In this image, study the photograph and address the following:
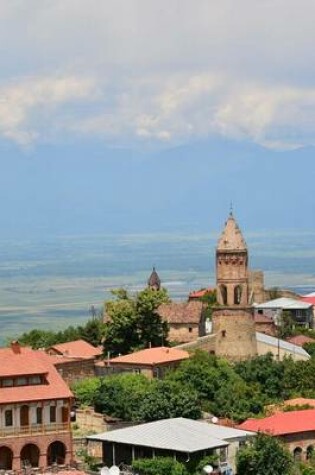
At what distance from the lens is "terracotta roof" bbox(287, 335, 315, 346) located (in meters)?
76.7

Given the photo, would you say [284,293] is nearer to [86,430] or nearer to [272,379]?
[272,379]

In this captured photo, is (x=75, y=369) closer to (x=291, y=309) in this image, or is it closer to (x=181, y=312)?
(x=181, y=312)

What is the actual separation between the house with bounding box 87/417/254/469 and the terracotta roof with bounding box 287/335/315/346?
94.6 ft

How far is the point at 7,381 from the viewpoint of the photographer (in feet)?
159

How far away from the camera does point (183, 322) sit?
7312 cm

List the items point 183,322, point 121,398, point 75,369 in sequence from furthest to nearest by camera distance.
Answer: point 183,322
point 75,369
point 121,398

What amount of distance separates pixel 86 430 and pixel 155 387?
13.6 ft

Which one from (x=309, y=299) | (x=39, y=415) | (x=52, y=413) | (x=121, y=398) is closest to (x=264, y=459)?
(x=52, y=413)

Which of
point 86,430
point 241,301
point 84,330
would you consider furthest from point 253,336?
point 86,430

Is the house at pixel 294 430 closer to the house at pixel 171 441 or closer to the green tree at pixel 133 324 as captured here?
the house at pixel 171 441

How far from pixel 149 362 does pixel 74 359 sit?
156 inches

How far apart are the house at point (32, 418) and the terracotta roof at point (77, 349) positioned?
51.1 ft

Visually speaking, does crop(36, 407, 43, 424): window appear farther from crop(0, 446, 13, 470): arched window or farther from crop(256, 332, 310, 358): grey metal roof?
crop(256, 332, 310, 358): grey metal roof

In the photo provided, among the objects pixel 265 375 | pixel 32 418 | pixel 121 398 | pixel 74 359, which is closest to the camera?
pixel 32 418
